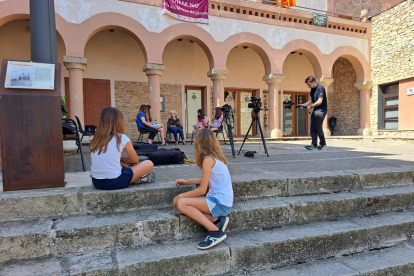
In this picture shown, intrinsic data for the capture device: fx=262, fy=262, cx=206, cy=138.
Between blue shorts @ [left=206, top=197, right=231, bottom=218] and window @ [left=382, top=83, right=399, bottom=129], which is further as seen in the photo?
window @ [left=382, top=83, right=399, bottom=129]

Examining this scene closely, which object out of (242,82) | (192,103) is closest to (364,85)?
(242,82)

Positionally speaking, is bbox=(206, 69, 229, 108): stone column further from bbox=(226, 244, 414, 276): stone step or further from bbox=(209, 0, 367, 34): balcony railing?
bbox=(226, 244, 414, 276): stone step

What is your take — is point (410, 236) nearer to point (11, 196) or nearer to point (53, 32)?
point (11, 196)

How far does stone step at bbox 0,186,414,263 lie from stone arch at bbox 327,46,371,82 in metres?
10.6

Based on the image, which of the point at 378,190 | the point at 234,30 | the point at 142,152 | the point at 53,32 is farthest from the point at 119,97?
the point at 378,190

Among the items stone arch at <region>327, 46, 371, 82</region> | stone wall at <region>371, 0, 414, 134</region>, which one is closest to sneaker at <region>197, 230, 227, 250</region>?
stone arch at <region>327, 46, 371, 82</region>

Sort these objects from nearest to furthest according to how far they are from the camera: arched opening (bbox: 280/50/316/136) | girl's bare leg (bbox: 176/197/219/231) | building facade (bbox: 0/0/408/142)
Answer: girl's bare leg (bbox: 176/197/219/231), building facade (bbox: 0/0/408/142), arched opening (bbox: 280/50/316/136)

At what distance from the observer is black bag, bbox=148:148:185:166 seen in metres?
4.03

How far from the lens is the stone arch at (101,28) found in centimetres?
820

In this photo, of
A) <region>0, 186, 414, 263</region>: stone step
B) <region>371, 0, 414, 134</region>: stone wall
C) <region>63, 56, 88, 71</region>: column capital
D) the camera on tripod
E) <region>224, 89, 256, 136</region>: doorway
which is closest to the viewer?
<region>0, 186, 414, 263</region>: stone step

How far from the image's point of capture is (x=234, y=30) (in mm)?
10289

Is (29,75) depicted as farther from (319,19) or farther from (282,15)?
(319,19)

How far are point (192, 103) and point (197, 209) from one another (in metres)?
10.3

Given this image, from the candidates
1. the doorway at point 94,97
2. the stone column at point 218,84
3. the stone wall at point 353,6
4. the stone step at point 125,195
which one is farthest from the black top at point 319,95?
the stone wall at point 353,6
